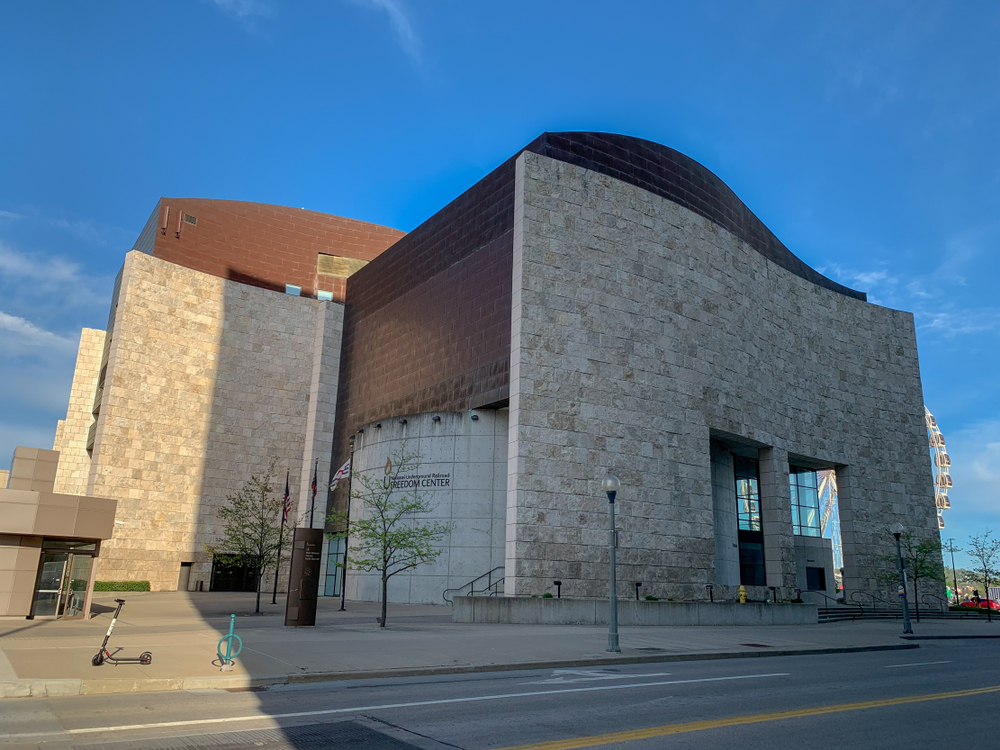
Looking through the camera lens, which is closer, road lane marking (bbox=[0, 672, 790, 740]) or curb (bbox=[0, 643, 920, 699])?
road lane marking (bbox=[0, 672, 790, 740])

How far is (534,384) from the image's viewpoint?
109 ft

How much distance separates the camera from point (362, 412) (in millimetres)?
50219

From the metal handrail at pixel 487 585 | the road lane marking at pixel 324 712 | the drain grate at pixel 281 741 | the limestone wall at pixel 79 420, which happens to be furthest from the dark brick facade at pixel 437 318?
the drain grate at pixel 281 741

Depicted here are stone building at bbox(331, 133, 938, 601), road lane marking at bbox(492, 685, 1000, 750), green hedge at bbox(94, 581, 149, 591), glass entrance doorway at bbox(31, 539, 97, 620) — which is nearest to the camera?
road lane marking at bbox(492, 685, 1000, 750)

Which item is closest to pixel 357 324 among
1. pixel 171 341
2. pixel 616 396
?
pixel 171 341

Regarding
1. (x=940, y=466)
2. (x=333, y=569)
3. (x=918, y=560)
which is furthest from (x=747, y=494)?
(x=940, y=466)

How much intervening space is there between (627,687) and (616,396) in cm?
2344

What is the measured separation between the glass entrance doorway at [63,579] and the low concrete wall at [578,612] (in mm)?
13211

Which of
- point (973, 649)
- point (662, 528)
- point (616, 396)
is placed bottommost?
point (973, 649)

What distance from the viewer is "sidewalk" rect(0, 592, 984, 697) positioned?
1244 centimetres

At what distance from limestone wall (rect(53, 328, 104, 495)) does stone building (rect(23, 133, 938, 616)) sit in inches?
7.5

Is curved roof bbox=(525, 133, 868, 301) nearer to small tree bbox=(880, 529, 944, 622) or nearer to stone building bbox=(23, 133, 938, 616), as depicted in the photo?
stone building bbox=(23, 133, 938, 616)

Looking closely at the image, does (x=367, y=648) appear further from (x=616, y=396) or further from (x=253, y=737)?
(x=616, y=396)

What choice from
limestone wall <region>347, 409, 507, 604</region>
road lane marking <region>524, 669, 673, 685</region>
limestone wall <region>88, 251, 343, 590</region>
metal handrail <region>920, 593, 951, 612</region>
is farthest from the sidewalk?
limestone wall <region>88, 251, 343, 590</region>
